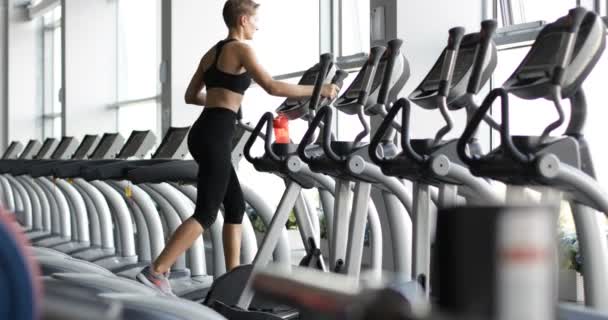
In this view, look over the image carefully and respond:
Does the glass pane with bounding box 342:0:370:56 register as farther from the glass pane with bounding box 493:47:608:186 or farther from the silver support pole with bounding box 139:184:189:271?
the silver support pole with bounding box 139:184:189:271

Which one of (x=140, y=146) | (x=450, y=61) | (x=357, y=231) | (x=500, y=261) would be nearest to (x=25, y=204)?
(x=140, y=146)

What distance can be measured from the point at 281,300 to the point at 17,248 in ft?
0.60

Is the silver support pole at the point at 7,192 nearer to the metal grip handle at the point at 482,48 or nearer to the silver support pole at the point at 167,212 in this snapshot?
the silver support pole at the point at 167,212

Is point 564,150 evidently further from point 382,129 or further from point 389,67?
point 389,67

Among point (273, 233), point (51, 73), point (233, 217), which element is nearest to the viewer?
point (273, 233)

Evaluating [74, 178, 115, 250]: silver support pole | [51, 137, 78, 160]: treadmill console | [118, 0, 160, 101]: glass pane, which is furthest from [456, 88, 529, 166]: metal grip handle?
[118, 0, 160, 101]: glass pane

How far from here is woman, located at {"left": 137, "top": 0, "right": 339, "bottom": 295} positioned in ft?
12.3

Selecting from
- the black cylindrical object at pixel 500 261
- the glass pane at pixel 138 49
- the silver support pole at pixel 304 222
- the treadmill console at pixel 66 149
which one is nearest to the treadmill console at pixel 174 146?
the silver support pole at pixel 304 222

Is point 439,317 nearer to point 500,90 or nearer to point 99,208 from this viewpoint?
point 500,90

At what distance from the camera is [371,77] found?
3.12m

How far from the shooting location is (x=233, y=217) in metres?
4.02

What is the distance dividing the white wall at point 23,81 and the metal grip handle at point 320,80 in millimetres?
10956

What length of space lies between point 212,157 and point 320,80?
27.6 inches

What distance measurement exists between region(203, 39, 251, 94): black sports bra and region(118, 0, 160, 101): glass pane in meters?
5.71
